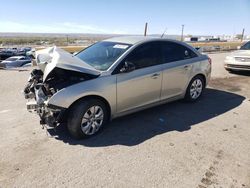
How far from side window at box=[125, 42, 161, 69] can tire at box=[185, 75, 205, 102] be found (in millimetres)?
1356

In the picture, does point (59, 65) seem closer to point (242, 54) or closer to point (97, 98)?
point (97, 98)

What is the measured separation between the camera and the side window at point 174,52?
5402 millimetres

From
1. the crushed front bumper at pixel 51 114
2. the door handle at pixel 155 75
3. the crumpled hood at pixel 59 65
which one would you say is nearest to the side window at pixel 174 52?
the door handle at pixel 155 75

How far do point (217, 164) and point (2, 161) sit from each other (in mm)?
3025

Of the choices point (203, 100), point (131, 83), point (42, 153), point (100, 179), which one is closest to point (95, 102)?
point (131, 83)

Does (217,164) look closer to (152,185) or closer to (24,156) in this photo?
(152,185)

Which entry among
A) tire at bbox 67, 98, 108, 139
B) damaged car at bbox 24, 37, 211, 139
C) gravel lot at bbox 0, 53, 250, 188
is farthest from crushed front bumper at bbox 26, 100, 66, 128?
gravel lot at bbox 0, 53, 250, 188

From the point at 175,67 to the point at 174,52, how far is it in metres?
0.39

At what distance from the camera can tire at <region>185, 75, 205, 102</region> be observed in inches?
239

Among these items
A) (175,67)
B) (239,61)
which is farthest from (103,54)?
(239,61)

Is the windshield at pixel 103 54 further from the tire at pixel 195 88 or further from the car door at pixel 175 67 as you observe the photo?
the tire at pixel 195 88

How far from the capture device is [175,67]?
18.0ft

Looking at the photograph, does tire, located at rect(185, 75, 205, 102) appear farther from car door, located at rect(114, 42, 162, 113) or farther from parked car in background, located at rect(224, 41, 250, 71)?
parked car in background, located at rect(224, 41, 250, 71)

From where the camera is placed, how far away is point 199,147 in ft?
13.2
